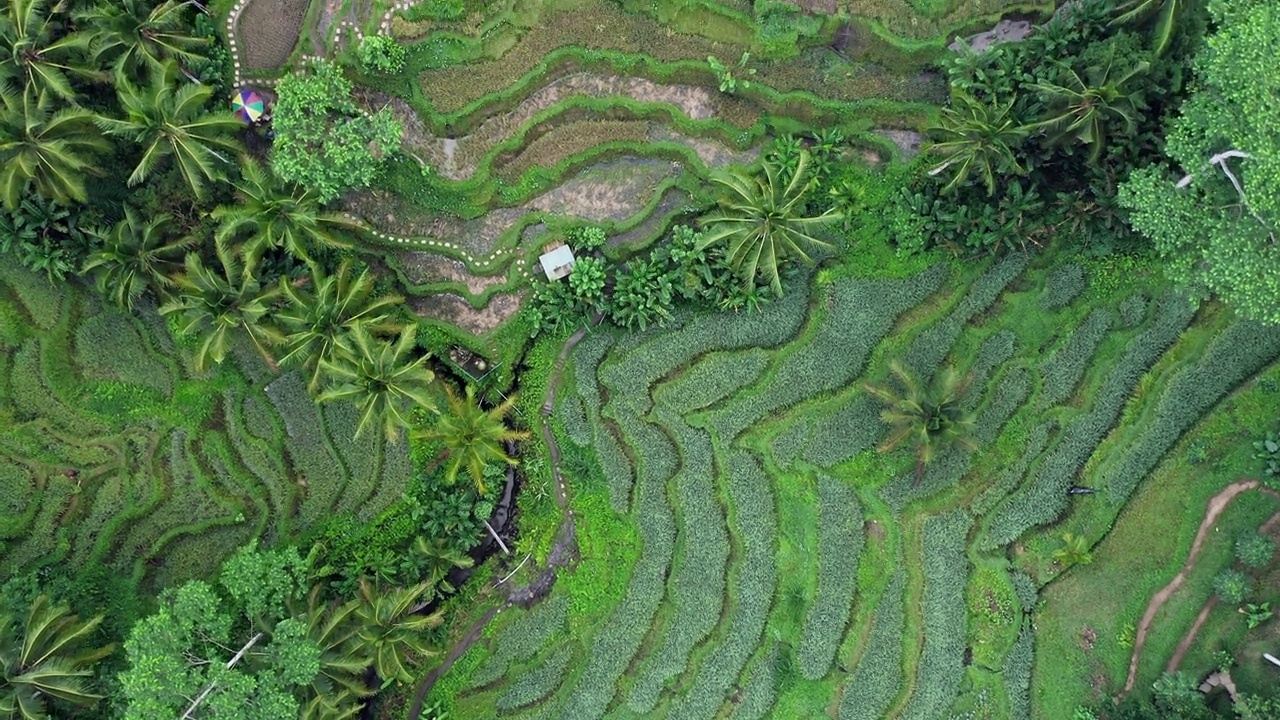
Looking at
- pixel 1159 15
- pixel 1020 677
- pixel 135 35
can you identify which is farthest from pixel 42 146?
pixel 1020 677

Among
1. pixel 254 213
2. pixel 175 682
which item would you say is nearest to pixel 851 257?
pixel 254 213

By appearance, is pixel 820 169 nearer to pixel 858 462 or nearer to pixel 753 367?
pixel 753 367

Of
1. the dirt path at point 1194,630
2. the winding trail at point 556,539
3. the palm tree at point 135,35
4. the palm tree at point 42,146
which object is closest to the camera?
the palm tree at point 42,146

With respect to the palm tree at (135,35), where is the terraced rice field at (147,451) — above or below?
below

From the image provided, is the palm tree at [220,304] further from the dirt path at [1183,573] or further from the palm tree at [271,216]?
the dirt path at [1183,573]

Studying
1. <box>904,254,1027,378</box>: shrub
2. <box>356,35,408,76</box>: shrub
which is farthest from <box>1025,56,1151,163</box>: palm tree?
<box>356,35,408,76</box>: shrub

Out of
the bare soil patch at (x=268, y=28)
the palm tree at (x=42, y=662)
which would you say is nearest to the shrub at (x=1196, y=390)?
the bare soil patch at (x=268, y=28)

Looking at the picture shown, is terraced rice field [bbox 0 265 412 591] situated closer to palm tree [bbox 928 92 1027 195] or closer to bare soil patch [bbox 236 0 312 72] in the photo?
bare soil patch [bbox 236 0 312 72]
